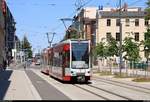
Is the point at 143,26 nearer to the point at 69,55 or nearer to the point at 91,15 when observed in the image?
the point at 91,15

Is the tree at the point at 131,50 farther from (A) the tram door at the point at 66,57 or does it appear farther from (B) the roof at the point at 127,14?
(B) the roof at the point at 127,14

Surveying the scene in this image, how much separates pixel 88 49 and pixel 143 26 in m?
80.7

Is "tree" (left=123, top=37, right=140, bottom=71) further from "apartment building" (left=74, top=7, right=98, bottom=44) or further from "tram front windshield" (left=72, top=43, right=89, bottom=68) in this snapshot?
"apartment building" (left=74, top=7, right=98, bottom=44)

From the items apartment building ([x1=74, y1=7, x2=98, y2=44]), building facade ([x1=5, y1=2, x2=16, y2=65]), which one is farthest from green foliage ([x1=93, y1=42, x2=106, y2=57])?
building facade ([x1=5, y1=2, x2=16, y2=65])

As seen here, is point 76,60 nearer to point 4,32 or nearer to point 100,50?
point 100,50

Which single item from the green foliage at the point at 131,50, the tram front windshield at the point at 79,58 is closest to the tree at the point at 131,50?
the green foliage at the point at 131,50

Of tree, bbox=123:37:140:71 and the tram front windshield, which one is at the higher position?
tree, bbox=123:37:140:71

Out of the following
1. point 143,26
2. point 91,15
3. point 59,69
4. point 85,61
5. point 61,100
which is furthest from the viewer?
point 91,15

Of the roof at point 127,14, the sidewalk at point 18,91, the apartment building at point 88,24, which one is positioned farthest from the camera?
the apartment building at point 88,24

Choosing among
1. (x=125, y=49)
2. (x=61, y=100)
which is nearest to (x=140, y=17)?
(x=125, y=49)

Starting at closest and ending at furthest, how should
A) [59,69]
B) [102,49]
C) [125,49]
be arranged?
1. [59,69]
2. [125,49]
3. [102,49]

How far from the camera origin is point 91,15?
15088cm

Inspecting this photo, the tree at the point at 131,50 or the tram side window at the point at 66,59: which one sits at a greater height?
the tree at the point at 131,50

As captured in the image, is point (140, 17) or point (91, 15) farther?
point (91, 15)
